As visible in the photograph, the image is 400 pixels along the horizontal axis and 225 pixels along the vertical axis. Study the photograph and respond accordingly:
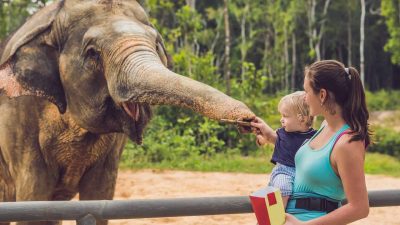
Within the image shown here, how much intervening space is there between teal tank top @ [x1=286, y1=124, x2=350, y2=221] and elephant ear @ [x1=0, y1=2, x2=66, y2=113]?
178 cm

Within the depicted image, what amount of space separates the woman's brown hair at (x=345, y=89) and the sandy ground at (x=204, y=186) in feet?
16.2

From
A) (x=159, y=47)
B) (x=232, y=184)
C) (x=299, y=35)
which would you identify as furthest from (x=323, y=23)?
(x=159, y=47)

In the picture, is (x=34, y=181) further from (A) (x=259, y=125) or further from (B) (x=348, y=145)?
(B) (x=348, y=145)

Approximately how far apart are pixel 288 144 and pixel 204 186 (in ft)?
22.8

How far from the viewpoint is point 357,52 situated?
39688 mm

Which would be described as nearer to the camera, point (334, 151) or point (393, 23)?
point (334, 151)

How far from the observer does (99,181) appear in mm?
3961

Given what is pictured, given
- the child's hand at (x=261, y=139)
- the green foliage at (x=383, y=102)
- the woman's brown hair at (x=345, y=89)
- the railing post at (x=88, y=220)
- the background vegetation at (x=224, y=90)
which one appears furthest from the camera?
the green foliage at (x=383, y=102)

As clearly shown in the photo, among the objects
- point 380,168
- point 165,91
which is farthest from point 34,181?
point 380,168

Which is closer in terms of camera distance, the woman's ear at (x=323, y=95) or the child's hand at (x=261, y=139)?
the woman's ear at (x=323, y=95)

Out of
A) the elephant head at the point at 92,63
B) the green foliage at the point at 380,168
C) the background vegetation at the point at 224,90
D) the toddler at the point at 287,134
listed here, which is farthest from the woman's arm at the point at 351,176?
the green foliage at the point at 380,168

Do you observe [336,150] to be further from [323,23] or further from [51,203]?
[323,23]

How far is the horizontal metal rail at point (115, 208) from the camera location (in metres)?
2.33

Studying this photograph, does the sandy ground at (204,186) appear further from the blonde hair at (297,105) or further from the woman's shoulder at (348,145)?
the woman's shoulder at (348,145)
